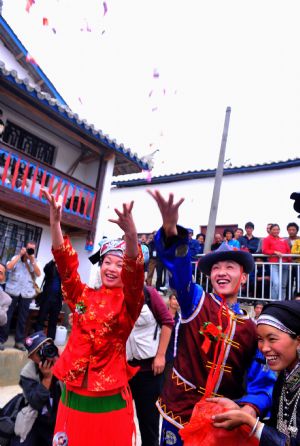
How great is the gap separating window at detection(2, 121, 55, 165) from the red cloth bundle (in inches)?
294

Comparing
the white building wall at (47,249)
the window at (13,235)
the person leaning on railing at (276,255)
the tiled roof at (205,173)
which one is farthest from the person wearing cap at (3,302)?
the tiled roof at (205,173)

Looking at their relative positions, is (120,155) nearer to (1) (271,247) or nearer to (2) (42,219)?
(2) (42,219)

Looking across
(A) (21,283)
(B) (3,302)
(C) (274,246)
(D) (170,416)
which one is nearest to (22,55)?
(A) (21,283)

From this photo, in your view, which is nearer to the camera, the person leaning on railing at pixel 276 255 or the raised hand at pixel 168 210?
the raised hand at pixel 168 210

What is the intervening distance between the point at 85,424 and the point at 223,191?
10506 mm

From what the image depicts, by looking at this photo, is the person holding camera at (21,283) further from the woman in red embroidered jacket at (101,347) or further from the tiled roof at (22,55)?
the tiled roof at (22,55)

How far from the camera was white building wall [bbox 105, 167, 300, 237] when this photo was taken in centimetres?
1061

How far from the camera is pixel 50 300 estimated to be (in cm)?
666

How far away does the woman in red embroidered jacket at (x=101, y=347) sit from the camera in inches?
80.3

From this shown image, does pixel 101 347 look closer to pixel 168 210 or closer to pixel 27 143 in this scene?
pixel 168 210

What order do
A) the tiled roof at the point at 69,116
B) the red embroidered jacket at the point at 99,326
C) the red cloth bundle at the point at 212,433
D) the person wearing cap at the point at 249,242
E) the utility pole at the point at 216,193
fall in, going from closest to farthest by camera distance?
the red cloth bundle at the point at 212,433
the red embroidered jacket at the point at 99,326
the tiled roof at the point at 69,116
the person wearing cap at the point at 249,242
the utility pole at the point at 216,193

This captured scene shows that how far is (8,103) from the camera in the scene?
8094 mm

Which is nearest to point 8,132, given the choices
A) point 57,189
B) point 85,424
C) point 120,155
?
point 57,189

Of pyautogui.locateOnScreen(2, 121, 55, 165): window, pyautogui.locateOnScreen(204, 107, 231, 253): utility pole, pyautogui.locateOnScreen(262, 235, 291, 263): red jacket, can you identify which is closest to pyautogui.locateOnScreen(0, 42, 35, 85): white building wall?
pyautogui.locateOnScreen(2, 121, 55, 165): window
